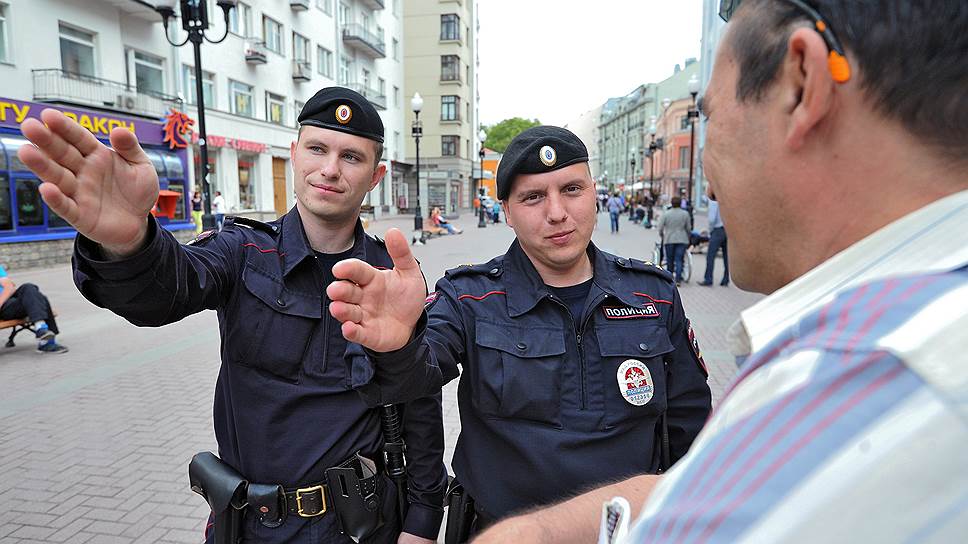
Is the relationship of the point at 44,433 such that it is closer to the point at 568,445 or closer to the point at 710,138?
the point at 568,445

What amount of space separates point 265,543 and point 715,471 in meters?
1.97

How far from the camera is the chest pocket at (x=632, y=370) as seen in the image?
1.92 metres

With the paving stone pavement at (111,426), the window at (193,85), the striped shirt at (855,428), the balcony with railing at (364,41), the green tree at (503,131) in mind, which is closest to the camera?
the striped shirt at (855,428)

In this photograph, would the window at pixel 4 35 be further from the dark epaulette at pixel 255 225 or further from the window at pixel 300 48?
the dark epaulette at pixel 255 225

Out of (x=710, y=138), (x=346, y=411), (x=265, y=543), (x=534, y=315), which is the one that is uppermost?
(x=710, y=138)

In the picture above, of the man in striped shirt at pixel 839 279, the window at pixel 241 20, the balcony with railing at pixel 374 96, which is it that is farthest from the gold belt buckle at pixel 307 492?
the balcony with railing at pixel 374 96

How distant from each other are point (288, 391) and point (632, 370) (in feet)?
4.02

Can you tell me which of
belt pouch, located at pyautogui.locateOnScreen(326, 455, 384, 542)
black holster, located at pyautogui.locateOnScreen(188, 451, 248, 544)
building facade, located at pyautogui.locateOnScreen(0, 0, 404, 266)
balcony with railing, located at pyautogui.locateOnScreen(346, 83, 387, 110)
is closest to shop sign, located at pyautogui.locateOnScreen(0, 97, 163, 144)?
building facade, located at pyautogui.locateOnScreen(0, 0, 404, 266)

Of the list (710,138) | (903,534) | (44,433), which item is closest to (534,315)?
(710,138)

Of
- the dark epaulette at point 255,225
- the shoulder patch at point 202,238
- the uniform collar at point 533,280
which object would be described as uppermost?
the dark epaulette at point 255,225

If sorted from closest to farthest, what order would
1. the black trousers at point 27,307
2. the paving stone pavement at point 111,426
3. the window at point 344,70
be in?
the paving stone pavement at point 111,426, the black trousers at point 27,307, the window at point 344,70

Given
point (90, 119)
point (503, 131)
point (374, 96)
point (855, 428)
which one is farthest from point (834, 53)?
point (503, 131)

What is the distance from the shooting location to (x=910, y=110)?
2.54ft

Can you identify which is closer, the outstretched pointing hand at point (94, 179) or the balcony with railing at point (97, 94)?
the outstretched pointing hand at point (94, 179)
